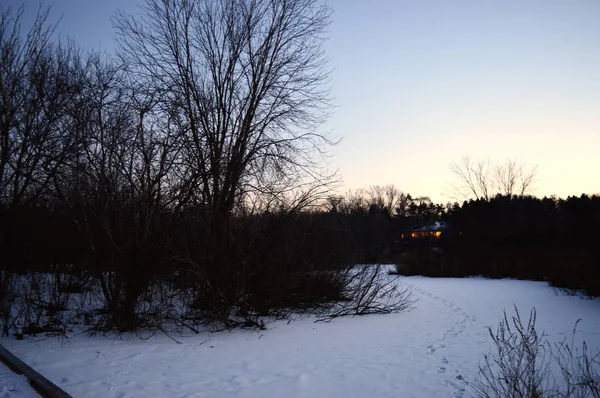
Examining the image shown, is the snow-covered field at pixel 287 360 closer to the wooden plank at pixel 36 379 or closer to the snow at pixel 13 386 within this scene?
the snow at pixel 13 386

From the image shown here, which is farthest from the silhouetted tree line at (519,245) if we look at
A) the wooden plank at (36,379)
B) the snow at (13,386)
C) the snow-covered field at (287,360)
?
the snow at (13,386)

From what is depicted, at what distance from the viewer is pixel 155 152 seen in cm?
901

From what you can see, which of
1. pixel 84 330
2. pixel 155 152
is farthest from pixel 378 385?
pixel 155 152

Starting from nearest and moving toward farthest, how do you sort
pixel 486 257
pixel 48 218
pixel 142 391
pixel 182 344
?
pixel 142 391
pixel 182 344
pixel 48 218
pixel 486 257

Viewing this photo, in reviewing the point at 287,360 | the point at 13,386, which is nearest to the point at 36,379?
the point at 13,386

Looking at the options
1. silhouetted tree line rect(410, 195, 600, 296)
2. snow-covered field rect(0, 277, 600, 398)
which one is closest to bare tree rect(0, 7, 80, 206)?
snow-covered field rect(0, 277, 600, 398)

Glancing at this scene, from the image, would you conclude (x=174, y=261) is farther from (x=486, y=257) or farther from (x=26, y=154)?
(x=486, y=257)

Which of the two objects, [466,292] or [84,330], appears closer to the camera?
[84,330]

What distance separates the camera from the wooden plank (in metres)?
4.21

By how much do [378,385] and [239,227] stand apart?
552 centimetres

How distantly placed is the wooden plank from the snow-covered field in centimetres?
15

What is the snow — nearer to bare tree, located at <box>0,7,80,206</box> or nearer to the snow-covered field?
the snow-covered field

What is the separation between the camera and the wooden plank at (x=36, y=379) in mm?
4207

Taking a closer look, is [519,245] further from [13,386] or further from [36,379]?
[13,386]
